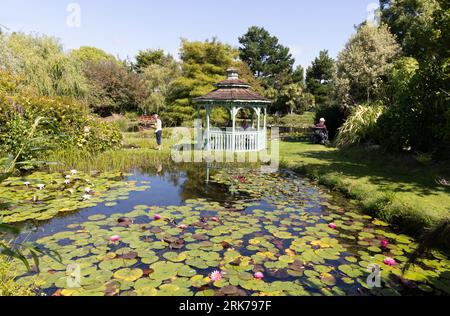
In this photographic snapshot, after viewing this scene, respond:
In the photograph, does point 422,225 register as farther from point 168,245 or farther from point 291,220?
point 168,245

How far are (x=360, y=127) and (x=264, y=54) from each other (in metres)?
39.3

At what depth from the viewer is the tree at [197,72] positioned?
22312mm

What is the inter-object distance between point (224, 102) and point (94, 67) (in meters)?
20.0

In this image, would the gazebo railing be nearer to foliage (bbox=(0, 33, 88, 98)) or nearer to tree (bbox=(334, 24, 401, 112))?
tree (bbox=(334, 24, 401, 112))

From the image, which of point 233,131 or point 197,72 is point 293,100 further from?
point 233,131

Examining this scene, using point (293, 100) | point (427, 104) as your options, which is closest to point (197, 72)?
point (427, 104)

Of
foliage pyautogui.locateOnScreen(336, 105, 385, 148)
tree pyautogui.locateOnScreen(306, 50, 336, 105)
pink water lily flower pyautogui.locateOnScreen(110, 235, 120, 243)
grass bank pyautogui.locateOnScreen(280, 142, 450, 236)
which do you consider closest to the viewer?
pink water lily flower pyautogui.locateOnScreen(110, 235, 120, 243)

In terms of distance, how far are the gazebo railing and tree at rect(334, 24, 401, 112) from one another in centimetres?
624

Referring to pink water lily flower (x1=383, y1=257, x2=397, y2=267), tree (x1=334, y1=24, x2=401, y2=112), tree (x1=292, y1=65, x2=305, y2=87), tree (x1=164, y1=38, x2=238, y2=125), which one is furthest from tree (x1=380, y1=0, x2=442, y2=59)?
tree (x1=292, y1=65, x2=305, y2=87)

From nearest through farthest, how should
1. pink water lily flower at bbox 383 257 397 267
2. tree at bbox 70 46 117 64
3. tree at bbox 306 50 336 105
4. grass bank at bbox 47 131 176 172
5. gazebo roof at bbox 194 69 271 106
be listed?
pink water lily flower at bbox 383 257 397 267 < grass bank at bbox 47 131 176 172 < gazebo roof at bbox 194 69 271 106 < tree at bbox 306 50 336 105 < tree at bbox 70 46 117 64

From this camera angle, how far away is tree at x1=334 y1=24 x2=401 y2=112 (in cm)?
1677

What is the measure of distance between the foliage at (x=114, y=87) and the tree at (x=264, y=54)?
2282 centimetres

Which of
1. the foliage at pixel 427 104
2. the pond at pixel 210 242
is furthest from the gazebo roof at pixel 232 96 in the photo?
the pond at pixel 210 242

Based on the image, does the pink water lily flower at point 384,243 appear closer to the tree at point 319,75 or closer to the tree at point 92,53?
the tree at point 319,75
